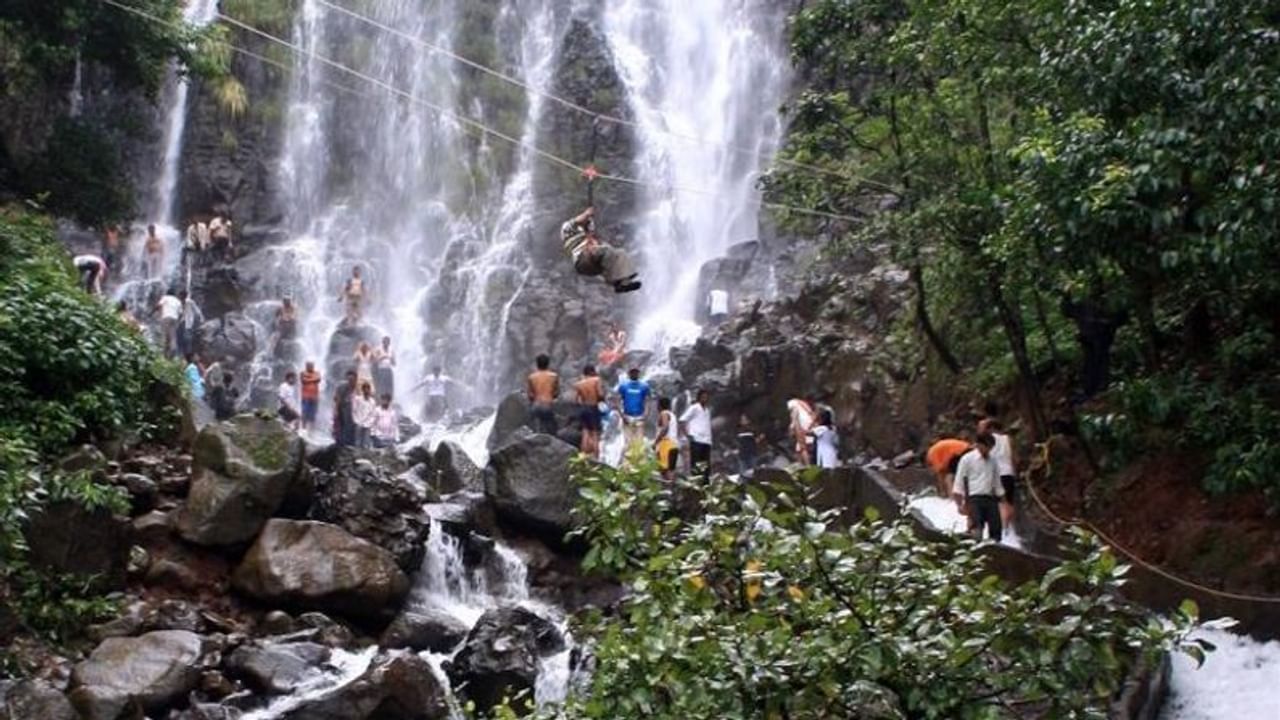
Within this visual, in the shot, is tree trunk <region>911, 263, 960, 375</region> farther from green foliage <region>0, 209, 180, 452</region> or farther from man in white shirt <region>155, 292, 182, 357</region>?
man in white shirt <region>155, 292, 182, 357</region>

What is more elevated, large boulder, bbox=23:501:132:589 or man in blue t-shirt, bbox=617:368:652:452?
man in blue t-shirt, bbox=617:368:652:452

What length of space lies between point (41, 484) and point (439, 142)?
23982 mm

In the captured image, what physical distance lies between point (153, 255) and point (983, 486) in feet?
71.0

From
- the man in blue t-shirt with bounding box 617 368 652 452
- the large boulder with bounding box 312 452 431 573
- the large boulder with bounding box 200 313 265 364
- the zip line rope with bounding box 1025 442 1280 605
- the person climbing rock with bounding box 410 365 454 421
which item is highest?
the large boulder with bounding box 200 313 265 364

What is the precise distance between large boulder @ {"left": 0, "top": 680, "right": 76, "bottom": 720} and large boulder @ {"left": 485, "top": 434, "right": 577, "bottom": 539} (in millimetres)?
6525

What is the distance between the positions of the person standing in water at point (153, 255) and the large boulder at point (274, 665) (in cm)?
1857

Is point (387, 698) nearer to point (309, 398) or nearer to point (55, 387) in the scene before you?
point (55, 387)

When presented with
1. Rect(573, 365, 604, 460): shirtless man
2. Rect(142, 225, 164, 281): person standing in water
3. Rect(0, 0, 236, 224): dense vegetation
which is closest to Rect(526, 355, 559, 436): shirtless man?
Rect(573, 365, 604, 460): shirtless man

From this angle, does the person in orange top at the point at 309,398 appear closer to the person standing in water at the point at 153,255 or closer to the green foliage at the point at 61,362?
the green foliage at the point at 61,362

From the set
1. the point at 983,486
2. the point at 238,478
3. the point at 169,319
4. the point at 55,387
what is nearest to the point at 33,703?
the point at 238,478

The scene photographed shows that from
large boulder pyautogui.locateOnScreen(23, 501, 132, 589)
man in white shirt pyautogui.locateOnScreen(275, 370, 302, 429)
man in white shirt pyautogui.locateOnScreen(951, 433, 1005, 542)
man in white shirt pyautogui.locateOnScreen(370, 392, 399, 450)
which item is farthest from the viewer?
man in white shirt pyautogui.locateOnScreen(275, 370, 302, 429)

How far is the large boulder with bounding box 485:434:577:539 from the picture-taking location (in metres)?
15.1

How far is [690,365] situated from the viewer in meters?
21.8

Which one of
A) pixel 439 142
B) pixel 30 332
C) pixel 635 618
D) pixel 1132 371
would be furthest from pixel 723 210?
pixel 635 618
